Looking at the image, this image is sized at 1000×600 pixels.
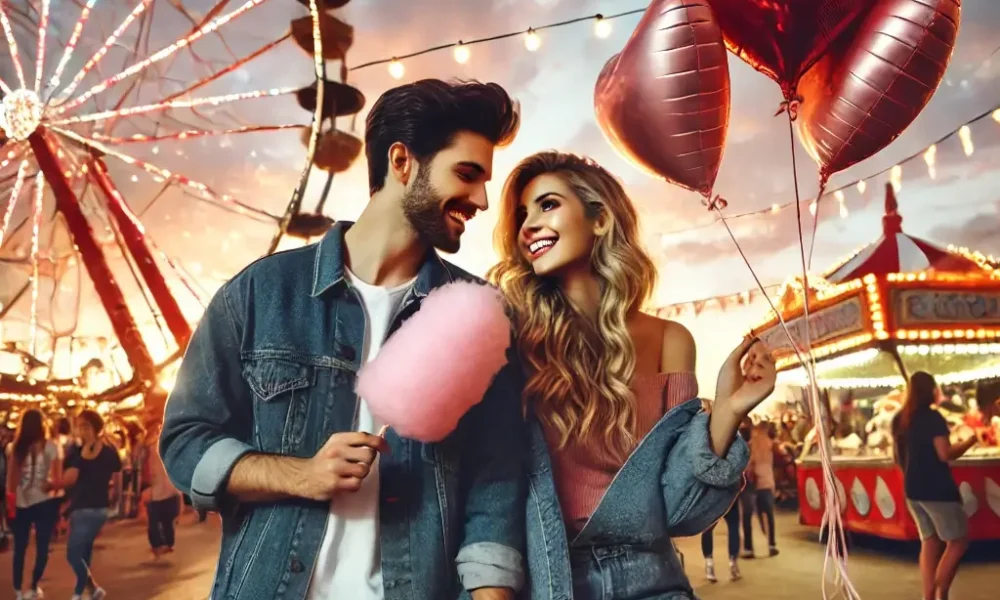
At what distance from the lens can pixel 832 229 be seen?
232 inches

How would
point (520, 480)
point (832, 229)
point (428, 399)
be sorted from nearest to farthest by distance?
point (428, 399) < point (520, 480) < point (832, 229)

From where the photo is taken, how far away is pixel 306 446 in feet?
4.09

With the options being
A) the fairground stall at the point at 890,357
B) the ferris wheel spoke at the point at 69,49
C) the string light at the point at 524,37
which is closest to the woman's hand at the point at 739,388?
the string light at the point at 524,37

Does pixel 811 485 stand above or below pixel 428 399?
below

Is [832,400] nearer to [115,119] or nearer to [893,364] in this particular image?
[893,364]

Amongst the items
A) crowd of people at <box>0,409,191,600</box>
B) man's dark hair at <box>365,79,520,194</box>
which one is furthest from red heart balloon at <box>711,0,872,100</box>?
crowd of people at <box>0,409,191,600</box>

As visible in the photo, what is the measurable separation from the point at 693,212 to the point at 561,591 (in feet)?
16.4

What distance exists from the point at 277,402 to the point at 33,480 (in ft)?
12.3

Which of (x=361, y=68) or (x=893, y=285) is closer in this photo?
(x=893, y=285)

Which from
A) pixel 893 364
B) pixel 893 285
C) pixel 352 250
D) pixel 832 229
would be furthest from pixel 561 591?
pixel 832 229

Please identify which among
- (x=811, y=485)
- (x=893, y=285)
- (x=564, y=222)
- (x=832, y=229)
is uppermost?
(x=832, y=229)

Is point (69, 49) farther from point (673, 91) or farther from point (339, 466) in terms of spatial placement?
point (339, 466)

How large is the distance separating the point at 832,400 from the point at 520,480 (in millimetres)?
4642

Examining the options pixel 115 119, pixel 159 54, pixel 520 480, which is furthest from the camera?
pixel 115 119
